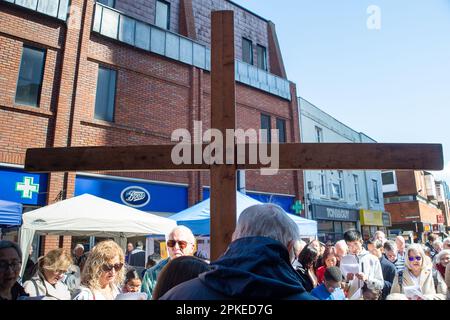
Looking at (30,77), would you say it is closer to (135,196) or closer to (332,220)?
(135,196)

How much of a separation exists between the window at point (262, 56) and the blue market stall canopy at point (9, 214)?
12.8 meters

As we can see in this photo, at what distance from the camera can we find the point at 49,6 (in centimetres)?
971

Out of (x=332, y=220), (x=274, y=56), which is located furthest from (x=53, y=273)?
(x=332, y=220)

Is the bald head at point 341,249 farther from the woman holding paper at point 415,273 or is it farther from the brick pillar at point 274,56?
the brick pillar at point 274,56

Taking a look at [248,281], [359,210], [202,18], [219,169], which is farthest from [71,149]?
[359,210]

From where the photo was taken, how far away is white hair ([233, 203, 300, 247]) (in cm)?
129

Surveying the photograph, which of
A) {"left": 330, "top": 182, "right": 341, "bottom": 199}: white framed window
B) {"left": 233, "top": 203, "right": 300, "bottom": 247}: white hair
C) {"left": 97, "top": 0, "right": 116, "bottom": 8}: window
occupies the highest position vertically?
{"left": 97, "top": 0, "right": 116, "bottom": 8}: window

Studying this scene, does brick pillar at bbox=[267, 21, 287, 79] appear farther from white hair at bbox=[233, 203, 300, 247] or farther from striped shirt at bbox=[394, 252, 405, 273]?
white hair at bbox=[233, 203, 300, 247]

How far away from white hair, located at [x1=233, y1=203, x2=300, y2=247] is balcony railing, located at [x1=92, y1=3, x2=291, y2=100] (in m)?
10.9

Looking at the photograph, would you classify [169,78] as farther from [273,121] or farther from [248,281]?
[248,281]

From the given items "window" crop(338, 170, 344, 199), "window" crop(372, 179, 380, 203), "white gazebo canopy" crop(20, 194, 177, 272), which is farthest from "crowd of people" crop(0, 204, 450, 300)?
"window" crop(372, 179, 380, 203)

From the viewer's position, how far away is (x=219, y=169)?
2041 mm

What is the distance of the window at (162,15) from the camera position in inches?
509

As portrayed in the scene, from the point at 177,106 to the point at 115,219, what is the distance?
6.98 meters
